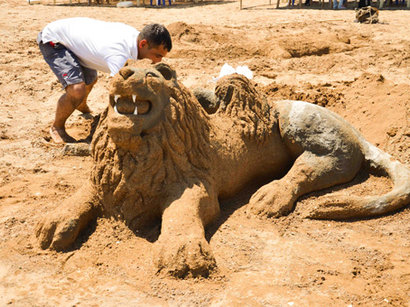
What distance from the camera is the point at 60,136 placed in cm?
469

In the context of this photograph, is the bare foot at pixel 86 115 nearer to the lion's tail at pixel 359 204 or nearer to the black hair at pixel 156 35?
the black hair at pixel 156 35

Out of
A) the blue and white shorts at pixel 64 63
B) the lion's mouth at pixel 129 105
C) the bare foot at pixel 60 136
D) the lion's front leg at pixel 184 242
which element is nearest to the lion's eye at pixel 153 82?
the lion's mouth at pixel 129 105

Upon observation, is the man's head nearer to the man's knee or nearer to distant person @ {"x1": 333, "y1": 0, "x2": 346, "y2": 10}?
the man's knee

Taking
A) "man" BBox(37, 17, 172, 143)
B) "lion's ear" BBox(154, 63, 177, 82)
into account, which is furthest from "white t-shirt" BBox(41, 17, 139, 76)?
"lion's ear" BBox(154, 63, 177, 82)

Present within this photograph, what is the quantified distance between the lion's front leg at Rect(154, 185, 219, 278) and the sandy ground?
0.22 feet

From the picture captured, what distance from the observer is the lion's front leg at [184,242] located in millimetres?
2467

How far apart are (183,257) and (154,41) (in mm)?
1968

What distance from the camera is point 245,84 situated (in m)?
3.43

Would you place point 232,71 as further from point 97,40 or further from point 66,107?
point 66,107

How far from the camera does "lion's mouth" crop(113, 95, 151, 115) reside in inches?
106

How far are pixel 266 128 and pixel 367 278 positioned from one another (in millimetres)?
1321

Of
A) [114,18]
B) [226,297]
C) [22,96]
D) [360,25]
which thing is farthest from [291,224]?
[114,18]

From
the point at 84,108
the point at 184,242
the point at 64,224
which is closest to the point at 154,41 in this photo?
the point at 64,224

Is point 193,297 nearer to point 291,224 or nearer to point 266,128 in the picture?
point 291,224
